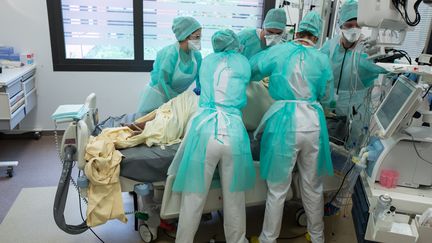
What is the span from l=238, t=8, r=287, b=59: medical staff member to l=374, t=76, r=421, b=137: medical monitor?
1.00m

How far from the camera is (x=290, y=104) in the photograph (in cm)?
207

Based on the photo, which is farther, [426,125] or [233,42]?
[233,42]

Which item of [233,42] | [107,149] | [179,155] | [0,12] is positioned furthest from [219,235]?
[0,12]

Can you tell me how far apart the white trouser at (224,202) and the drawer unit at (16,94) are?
1.77 m

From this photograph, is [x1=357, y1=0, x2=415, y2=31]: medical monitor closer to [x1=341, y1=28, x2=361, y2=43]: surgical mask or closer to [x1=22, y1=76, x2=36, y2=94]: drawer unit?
[x1=341, y1=28, x2=361, y2=43]: surgical mask

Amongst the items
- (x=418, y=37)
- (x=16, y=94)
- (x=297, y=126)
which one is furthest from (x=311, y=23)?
(x=16, y=94)

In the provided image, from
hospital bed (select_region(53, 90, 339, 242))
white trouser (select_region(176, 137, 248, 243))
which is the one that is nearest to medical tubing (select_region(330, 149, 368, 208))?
hospital bed (select_region(53, 90, 339, 242))

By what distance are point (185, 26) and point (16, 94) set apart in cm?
168

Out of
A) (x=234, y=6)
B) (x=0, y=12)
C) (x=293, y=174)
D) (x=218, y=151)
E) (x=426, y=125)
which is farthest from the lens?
(x=234, y=6)

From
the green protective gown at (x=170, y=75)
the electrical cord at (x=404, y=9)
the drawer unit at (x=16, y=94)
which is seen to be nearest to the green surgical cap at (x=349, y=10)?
the electrical cord at (x=404, y=9)

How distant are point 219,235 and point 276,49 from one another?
4.37ft

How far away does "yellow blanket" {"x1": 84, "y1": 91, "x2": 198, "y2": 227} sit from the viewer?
1.87m

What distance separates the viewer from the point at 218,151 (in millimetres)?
1921

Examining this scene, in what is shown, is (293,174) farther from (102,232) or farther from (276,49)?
(102,232)
